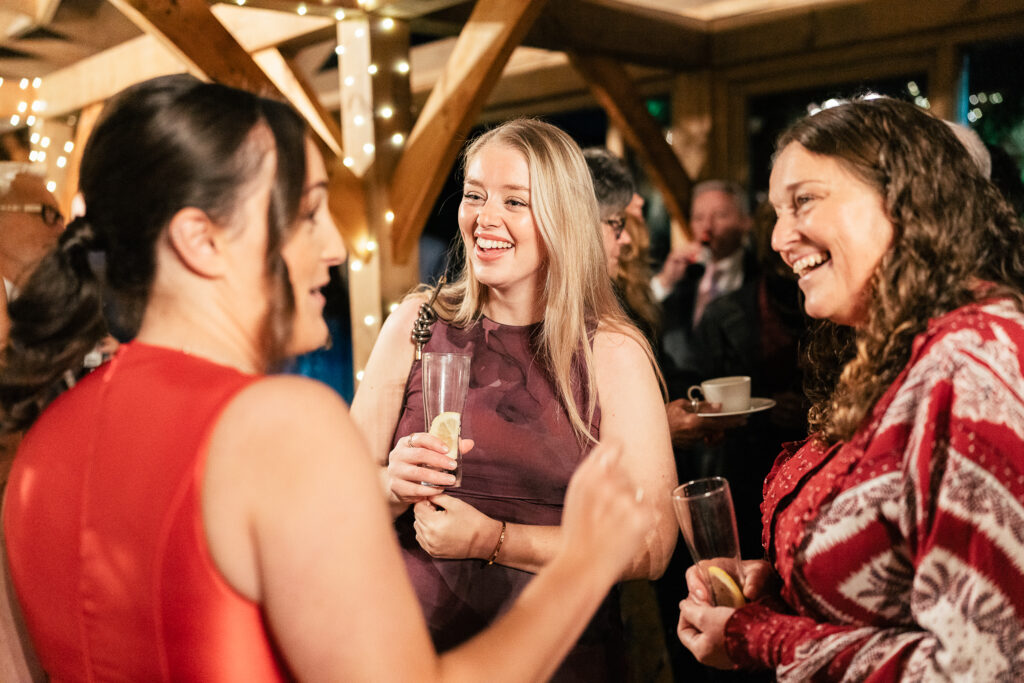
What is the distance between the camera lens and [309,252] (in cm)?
101

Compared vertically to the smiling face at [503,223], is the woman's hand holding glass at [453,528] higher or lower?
lower

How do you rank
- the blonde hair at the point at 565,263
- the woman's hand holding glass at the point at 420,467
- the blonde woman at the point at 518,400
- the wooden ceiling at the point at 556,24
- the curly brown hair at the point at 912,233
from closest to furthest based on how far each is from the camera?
the curly brown hair at the point at 912,233
the woman's hand holding glass at the point at 420,467
the blonde woman at the point at 518,400
the blonde hair at the point at 565,263
the wooden ceiling at the point at 556,24

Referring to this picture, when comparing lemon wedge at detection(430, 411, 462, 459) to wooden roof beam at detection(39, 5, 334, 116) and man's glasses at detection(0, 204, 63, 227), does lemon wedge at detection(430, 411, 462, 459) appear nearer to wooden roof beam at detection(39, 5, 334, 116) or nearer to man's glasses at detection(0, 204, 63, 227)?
man's glasses at detection(0, 204, 63, 227)

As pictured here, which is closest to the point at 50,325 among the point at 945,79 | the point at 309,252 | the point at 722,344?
the point at 309,252

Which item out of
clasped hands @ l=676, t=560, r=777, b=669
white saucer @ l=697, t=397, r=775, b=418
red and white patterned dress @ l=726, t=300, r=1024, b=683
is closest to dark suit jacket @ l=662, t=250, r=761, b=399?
white saucer @ l=697, t=397, r=775, b=418

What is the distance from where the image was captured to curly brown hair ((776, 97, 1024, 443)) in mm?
1217

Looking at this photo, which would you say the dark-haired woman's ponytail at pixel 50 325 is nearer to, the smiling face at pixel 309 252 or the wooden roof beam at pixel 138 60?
the smiling face at pixel 309 252

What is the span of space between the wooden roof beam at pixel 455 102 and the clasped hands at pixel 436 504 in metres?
1.92

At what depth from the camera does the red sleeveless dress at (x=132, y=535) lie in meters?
0.84

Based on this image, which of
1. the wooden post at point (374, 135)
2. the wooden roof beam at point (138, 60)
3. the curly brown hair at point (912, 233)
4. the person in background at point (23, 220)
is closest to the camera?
the curly brown hair at point (912, 233)

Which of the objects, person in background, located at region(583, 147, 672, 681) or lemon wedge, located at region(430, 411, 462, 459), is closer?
lemon wedge, located at region(430, 411, 462, 459)

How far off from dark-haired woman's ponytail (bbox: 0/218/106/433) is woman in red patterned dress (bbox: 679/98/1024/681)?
102 centimetres

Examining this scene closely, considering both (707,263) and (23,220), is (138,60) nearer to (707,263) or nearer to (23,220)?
(23,220)

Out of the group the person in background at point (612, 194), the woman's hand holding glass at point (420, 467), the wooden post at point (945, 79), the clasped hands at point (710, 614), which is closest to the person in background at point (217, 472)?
the clasped hands at point (710, 614)
